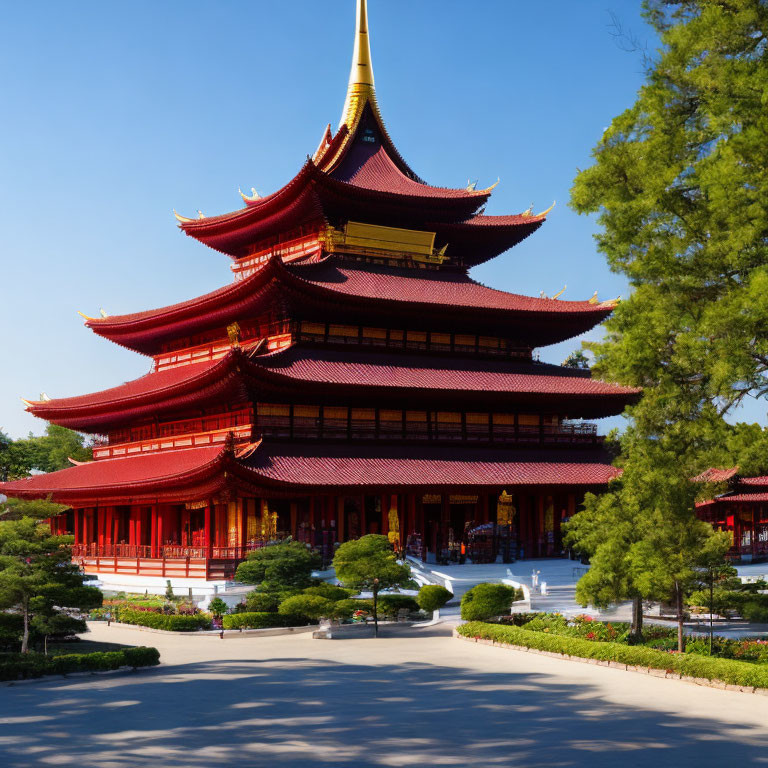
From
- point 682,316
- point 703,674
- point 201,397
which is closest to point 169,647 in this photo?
point 703,674

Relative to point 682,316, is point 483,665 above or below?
below

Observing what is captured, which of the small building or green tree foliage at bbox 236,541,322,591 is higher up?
the small building

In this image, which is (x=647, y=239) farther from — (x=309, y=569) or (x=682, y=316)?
(x=309, y=569)

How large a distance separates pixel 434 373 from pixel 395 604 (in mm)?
18152

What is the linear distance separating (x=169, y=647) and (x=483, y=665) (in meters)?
9.56

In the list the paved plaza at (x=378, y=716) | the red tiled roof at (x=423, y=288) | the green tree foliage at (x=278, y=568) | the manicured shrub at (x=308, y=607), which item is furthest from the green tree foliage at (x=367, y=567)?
the red tiled roof at (x=423, y=288)

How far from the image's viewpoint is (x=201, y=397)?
4797 centimetres

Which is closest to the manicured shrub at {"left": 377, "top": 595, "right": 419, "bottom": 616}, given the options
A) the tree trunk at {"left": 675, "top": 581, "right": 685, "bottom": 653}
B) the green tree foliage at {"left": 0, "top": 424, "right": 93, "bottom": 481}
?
the tree trunk at {"left": 675, "top": 581, "right": 685, "bottom": 653}

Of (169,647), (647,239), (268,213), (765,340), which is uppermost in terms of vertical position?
(268,213)

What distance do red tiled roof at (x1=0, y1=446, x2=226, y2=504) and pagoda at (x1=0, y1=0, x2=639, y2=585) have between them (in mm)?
176

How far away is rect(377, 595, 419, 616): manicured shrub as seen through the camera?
3538cm

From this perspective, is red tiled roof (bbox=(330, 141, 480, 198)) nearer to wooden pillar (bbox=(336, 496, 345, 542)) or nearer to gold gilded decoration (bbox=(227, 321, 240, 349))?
gold gilded decoration (bbox=(227, 321, 240, 349))

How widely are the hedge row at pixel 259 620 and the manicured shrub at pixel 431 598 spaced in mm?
4358

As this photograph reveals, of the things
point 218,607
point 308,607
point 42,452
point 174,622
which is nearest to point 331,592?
point 308,607
